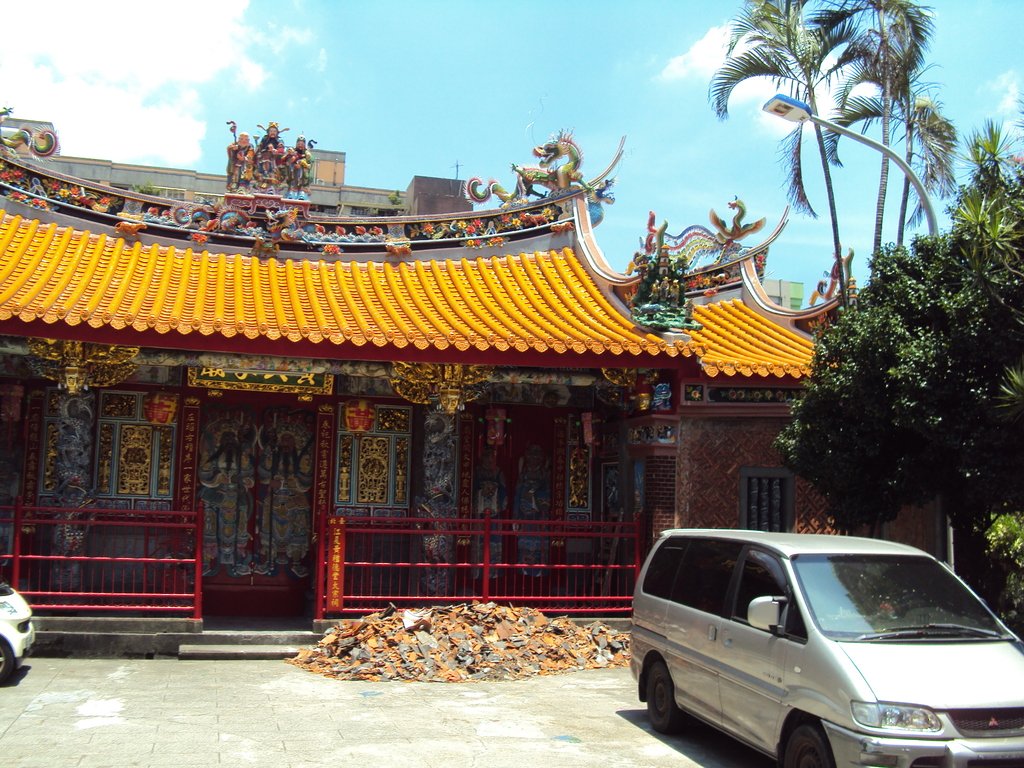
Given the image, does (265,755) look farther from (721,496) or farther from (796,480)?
(796,480)

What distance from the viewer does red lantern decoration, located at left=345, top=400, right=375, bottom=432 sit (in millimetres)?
13016

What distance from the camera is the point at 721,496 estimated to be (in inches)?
500

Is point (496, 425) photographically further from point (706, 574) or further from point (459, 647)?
point (706, 574)

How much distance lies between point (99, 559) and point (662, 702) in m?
6.08

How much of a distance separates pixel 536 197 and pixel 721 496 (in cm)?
553

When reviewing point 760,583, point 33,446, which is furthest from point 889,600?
point 33,446

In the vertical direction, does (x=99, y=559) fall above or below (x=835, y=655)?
above

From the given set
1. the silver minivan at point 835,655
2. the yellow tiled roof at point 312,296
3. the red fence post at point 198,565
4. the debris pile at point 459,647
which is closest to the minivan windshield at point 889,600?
the silver minivan at point 835,655

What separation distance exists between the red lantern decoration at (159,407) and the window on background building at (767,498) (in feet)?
23.6

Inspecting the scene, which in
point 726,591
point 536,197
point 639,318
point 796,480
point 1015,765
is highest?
point 536,197

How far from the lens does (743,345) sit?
13.9 m

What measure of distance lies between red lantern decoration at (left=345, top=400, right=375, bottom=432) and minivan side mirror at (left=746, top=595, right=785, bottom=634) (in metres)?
7.62

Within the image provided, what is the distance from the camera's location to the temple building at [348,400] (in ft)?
37.3

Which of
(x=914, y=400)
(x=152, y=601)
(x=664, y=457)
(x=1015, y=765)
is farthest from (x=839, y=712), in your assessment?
(x=152, y=601)
